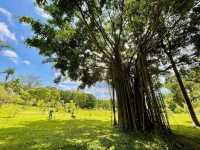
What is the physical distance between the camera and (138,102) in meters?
13.4

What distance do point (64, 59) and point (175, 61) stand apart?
786 centimetres

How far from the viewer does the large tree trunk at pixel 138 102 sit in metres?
12.7

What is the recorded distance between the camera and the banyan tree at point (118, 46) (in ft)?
38.8

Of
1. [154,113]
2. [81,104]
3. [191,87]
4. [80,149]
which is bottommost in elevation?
[80,149]

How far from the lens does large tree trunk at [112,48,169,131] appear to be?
1268 cm

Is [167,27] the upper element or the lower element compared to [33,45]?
upper

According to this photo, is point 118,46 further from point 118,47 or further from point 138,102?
point 138,102

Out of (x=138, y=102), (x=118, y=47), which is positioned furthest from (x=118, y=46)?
(x=138, y=102)

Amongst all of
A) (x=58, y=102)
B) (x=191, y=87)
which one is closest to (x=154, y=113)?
(x=191, y=87)

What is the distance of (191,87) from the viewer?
28641 millimetres

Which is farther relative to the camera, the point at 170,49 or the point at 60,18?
the point at 170,49

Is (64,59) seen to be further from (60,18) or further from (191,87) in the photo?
(191,87)

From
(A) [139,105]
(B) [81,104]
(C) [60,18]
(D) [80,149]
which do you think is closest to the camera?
(D) [80,149]

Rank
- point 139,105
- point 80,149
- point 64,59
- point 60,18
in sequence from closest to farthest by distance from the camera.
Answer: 1. point 80,149
2. point 60,18
3. point 139,105
4. point 64,59
